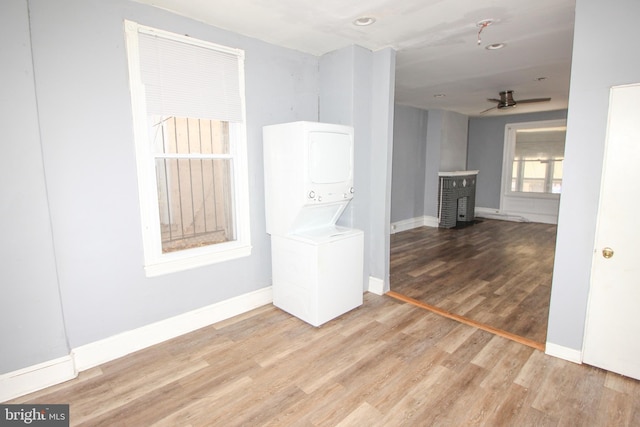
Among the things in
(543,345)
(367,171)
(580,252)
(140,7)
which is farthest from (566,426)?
(140,7)

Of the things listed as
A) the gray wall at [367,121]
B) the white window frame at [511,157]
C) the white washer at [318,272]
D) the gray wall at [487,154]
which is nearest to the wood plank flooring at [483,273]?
the gray wall at [367,121]

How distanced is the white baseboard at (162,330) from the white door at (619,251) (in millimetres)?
2703

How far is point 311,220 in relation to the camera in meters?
3.05

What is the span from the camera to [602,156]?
6.89ft

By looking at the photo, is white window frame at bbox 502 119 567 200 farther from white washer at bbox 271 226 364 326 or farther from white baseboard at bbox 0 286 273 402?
white baseboard at bbox 0 286 273 402

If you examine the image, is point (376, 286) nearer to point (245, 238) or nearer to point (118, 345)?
point (245, 238)

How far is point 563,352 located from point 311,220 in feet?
7.25

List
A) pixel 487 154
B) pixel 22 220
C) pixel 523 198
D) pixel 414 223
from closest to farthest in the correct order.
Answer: pixel 22 220, pixel 414 223, pixel 523 198, pixel 487 154

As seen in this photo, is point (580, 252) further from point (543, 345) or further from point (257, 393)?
point (257, 393)

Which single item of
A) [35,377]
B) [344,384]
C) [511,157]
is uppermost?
[511,157]

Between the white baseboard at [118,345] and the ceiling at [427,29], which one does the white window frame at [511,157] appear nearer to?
the ceiling at [427,29]

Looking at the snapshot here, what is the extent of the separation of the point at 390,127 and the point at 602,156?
5.85 ft

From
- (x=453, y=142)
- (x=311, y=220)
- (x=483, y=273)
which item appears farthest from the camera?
(x=453, y=142)

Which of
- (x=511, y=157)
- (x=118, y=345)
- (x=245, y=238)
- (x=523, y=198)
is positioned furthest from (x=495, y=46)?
(x=523, y=198)
